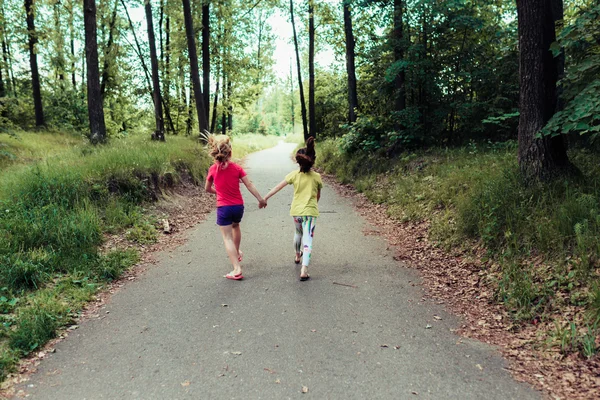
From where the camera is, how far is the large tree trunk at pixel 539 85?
225 inches

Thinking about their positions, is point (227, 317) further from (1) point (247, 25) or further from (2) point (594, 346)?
(1) point (247, 25)

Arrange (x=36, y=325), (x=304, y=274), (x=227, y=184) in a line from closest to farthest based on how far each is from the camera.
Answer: (x=36, y=325)
(x=304, y=274)
(x=227, y=184)

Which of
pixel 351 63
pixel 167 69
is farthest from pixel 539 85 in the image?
pixel 167 69

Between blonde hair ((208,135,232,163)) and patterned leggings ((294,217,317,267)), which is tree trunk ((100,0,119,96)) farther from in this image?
patterned leggings ((294,217,317,267))

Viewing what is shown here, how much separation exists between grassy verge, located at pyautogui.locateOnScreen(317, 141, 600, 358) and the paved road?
87 cm

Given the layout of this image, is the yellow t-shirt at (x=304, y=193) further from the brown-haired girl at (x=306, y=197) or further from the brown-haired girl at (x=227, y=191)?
the brown-haired girl at (x=227, y=191)

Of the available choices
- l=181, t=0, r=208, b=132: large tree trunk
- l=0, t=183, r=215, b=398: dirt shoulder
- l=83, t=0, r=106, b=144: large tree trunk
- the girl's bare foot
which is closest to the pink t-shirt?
the girl's bare foot

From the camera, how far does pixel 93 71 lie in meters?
12.0

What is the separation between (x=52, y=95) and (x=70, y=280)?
22469 mm

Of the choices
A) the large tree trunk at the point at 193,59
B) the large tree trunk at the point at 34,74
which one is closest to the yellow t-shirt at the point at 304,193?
the large tree trunk at the point at 193,59

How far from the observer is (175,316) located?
441 centimetres

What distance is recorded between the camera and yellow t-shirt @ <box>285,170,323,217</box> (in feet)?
18.2

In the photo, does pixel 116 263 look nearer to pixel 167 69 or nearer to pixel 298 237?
pixel 298 237

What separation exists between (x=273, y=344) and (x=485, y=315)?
8.10 ft
